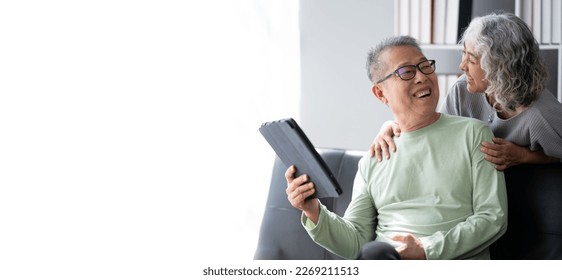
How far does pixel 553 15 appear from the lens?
3285 mm

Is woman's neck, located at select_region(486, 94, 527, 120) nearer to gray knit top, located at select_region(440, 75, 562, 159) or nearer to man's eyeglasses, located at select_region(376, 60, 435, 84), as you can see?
gray knit top, located at select_region(440, 75, 562, 159)

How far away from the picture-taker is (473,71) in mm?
2369

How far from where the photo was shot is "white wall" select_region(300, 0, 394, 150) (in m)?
4.40

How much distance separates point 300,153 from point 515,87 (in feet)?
2.19

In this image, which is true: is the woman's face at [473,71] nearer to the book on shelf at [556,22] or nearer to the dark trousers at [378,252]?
the dark trousers at [378,252]

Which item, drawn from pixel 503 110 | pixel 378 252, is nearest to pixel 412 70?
pixel 503 110

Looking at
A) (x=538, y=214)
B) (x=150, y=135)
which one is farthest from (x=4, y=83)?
(x=538, y=214)

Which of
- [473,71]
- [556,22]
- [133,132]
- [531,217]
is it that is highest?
[556,22]

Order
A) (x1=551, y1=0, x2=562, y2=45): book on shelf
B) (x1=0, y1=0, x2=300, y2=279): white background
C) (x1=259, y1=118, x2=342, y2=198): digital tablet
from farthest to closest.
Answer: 1. (x1=551, y1=0, x2=562, y2=45): book on shelf
2. (x1=0, y1=0, x2=300, y2=279): white background
3. (x1=259, y1=118, x2=342, y2=198): digital tablet

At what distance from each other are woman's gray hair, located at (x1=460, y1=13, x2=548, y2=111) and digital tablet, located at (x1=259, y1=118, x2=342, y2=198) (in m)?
0.60

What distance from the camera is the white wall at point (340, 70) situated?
440 centimetres

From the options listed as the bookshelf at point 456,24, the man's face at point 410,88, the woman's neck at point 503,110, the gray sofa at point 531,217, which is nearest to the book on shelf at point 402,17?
the bookshelf at point 456,24

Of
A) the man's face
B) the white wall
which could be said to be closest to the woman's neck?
the man's face

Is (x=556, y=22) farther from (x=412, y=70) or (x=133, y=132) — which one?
(x=133, y=132)
